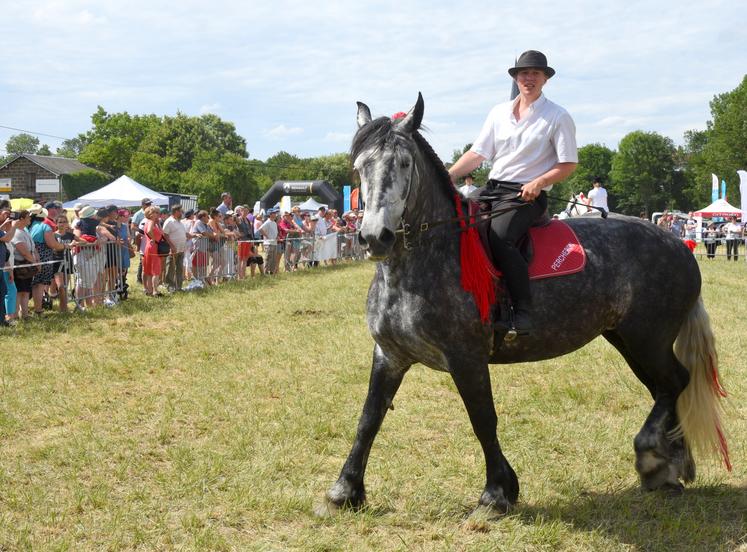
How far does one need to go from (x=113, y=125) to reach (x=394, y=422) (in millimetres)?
87162

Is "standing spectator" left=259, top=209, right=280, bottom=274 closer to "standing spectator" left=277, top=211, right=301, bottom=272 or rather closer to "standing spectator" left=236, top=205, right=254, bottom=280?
"standing spectator" left=277, top=211, right=301, bottom=272

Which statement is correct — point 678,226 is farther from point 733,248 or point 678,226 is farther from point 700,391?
point 700,391

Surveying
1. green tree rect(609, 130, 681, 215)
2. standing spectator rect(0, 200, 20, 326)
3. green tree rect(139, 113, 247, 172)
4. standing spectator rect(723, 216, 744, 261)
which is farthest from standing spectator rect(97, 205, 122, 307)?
green tree rect(609, 130, 681, 215)

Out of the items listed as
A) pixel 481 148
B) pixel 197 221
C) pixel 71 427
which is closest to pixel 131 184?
pixel 197 221

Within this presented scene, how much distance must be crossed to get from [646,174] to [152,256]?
3894 inches

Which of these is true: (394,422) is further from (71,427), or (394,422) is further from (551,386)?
(71,427)

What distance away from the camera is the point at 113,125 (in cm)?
Answer: 8594

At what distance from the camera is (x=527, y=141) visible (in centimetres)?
469

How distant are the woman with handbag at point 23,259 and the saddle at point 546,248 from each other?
9.10m

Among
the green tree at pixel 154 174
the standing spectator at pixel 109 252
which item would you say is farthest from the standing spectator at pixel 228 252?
the green tree at pixel 154 174

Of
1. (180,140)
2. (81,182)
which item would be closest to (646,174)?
(180,140)

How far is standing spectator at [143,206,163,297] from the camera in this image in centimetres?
1553

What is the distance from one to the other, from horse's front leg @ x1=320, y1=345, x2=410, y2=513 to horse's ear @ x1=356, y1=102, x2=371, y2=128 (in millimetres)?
1427

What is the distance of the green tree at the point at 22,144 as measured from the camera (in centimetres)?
18262
